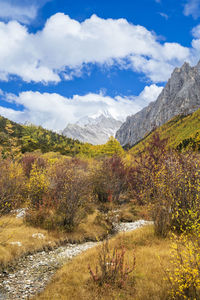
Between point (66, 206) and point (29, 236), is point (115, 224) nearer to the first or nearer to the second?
point (66, 206)

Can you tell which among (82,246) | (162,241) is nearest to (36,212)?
(82,246)

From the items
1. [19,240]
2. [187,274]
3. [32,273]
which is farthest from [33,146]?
[187,274]

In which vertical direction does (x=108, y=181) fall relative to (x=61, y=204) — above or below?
above

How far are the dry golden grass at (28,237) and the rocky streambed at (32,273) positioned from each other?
0.44 meters

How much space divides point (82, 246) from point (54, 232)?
2022 millimetres

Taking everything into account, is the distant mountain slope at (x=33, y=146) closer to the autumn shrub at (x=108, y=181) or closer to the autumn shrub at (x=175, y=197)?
the autumn shrub at (x=108, y=181)

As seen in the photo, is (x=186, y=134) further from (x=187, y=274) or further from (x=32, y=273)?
(x=187, y=274)

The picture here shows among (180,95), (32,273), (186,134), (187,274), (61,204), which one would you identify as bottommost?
(32,273)

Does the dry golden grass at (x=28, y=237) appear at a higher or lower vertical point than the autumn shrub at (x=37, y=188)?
lower

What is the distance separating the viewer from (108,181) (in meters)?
18.9

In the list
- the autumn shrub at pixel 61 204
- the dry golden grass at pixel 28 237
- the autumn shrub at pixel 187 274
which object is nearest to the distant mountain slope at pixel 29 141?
the autumn shrub at pixel 61 204

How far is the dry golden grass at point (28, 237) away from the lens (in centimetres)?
874

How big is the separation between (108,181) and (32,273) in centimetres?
1209

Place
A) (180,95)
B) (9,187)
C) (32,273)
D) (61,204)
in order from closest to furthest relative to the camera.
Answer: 1. (32,273)
2. (61,204)
3. (9,187)
4. (180,95)
